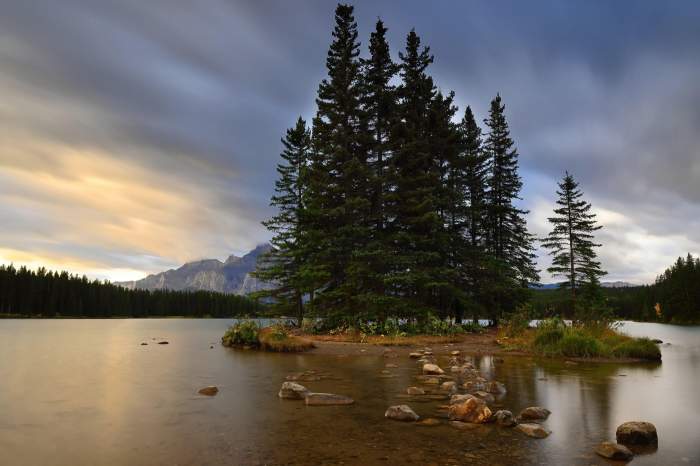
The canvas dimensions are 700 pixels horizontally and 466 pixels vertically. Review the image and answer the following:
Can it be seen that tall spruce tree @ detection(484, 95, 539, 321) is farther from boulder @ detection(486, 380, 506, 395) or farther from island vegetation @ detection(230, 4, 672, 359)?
boulder @ detection(486, 380, 506, 395)

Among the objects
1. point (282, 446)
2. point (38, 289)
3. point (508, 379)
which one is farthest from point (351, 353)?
point (38, 289)

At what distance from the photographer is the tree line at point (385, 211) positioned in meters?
28.4

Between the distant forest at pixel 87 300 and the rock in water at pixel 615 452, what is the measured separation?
112 meters

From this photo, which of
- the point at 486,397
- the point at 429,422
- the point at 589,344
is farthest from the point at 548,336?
the point at 429,422

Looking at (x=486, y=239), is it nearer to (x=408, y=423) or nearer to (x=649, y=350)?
(x=649, y=350)

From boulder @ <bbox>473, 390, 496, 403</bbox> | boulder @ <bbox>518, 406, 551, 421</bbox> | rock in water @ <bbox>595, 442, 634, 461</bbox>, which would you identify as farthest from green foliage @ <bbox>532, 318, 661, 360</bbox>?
rock in water @ <bbox>595, 442, 634, 461</bbox>

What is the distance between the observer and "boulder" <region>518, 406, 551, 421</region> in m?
8.29

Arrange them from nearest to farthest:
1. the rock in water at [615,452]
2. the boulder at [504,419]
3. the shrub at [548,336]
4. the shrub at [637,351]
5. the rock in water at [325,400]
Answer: the rock in water at [615,452] → the boulder at [504,419] → the rock in water at [325,400] → the shrub at [637,351] → the shrub at [548,336]

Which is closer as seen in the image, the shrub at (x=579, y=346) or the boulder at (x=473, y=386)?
the boulder at (x=473, y=386)

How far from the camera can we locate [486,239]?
41.0m

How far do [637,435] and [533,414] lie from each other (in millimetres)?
1922

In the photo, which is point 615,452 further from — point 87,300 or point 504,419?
point 87,300

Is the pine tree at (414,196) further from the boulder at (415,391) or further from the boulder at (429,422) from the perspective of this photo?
the boulder at (429,422)

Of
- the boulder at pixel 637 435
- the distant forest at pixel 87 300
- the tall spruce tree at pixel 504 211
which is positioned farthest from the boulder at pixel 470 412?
the distant forest at pixel 87 300
